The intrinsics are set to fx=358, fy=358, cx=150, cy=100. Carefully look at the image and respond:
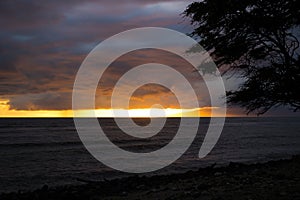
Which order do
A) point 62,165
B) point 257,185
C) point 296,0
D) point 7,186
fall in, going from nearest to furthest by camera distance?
point 257,185
point 296,0
point 7,186
point 62,165

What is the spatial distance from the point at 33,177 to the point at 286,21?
1789 centimetres

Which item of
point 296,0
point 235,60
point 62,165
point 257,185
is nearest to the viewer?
point 257,185

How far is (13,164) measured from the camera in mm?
30000

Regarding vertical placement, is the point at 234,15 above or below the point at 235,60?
above

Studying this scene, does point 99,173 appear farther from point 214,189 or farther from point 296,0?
point 296,0

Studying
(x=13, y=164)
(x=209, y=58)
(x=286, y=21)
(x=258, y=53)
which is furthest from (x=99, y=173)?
(x=286, y=21)

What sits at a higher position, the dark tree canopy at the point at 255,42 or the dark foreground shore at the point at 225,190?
the dark tree canopy at the point at 255,42

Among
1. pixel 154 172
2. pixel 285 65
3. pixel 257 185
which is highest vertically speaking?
pixel 285 65

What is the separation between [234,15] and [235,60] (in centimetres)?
201

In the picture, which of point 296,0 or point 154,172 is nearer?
point 296,0

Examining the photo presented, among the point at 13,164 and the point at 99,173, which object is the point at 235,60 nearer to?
the point at 99,173

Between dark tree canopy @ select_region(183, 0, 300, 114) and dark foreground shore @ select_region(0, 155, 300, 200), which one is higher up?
dark tree canopy @ select_region(183, 0, 300, 114)

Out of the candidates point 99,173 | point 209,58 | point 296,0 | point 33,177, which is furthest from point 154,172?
point 296,0

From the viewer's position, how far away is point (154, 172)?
80.0ft
